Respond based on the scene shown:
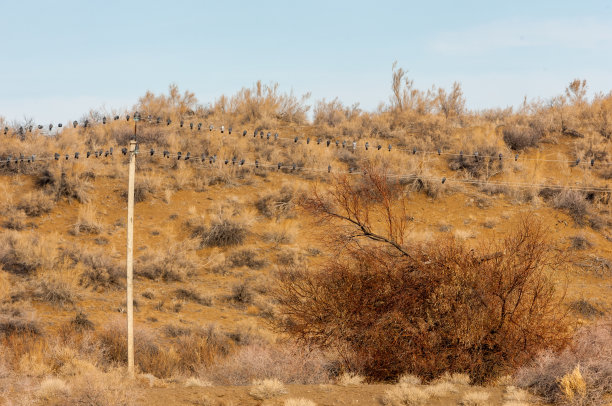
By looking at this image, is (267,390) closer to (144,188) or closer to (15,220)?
(15,220)

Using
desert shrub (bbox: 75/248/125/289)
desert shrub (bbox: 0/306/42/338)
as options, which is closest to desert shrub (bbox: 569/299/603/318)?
desert shrub (bbox: 75/248/125/289)

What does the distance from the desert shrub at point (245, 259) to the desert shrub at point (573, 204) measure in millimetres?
13793

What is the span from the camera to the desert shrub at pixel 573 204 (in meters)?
26.6

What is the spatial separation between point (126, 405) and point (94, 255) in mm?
13563

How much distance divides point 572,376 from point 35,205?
22539 mm

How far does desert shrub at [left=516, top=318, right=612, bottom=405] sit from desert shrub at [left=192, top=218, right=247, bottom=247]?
1469cm

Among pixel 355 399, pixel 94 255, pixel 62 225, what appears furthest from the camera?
pixel 62 225

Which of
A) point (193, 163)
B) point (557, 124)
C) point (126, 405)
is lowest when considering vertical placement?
point (126, 405)

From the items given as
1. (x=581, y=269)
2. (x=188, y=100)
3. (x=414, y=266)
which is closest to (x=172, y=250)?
(x=414, y=266)

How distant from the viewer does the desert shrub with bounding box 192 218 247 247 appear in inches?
970

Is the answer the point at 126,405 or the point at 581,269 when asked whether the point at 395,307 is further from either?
the point at 581,269

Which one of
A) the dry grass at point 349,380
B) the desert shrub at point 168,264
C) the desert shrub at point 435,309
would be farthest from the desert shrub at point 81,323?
the dry grass at point 349,380

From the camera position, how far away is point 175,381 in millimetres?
12891

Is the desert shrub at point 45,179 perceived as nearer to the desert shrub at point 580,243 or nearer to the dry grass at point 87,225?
the dry grass at point 87,225
